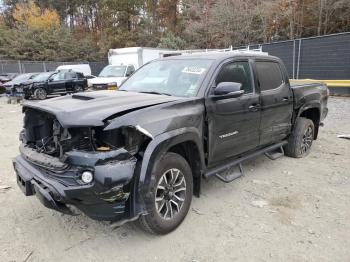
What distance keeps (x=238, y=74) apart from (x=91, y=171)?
2540 millimetres

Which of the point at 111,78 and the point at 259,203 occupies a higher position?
the point at 111,78

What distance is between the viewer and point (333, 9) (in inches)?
830

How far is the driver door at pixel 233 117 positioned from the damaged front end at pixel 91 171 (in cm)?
108

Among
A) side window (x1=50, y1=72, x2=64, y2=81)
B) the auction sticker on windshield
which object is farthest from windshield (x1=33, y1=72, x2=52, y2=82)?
the auction sticker on windshield

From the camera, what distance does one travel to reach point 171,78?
4.19 metres

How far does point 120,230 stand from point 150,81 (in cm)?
198

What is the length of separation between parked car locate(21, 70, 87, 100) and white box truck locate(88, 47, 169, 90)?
3.35ft

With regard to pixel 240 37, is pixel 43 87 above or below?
below

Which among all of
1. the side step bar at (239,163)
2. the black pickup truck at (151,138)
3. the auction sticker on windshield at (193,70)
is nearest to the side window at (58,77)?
the black pickup truck at (151,138)

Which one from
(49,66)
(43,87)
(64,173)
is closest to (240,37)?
(43,87)

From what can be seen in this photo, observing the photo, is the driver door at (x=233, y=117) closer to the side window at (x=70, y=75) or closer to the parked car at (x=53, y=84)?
the parked car at (x=53, y=84)

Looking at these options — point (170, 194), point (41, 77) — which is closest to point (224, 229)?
point (170, 194)

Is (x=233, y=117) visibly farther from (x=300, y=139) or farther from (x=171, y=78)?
(x=300, y=139)

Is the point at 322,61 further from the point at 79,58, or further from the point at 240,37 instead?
the point at 79,58
